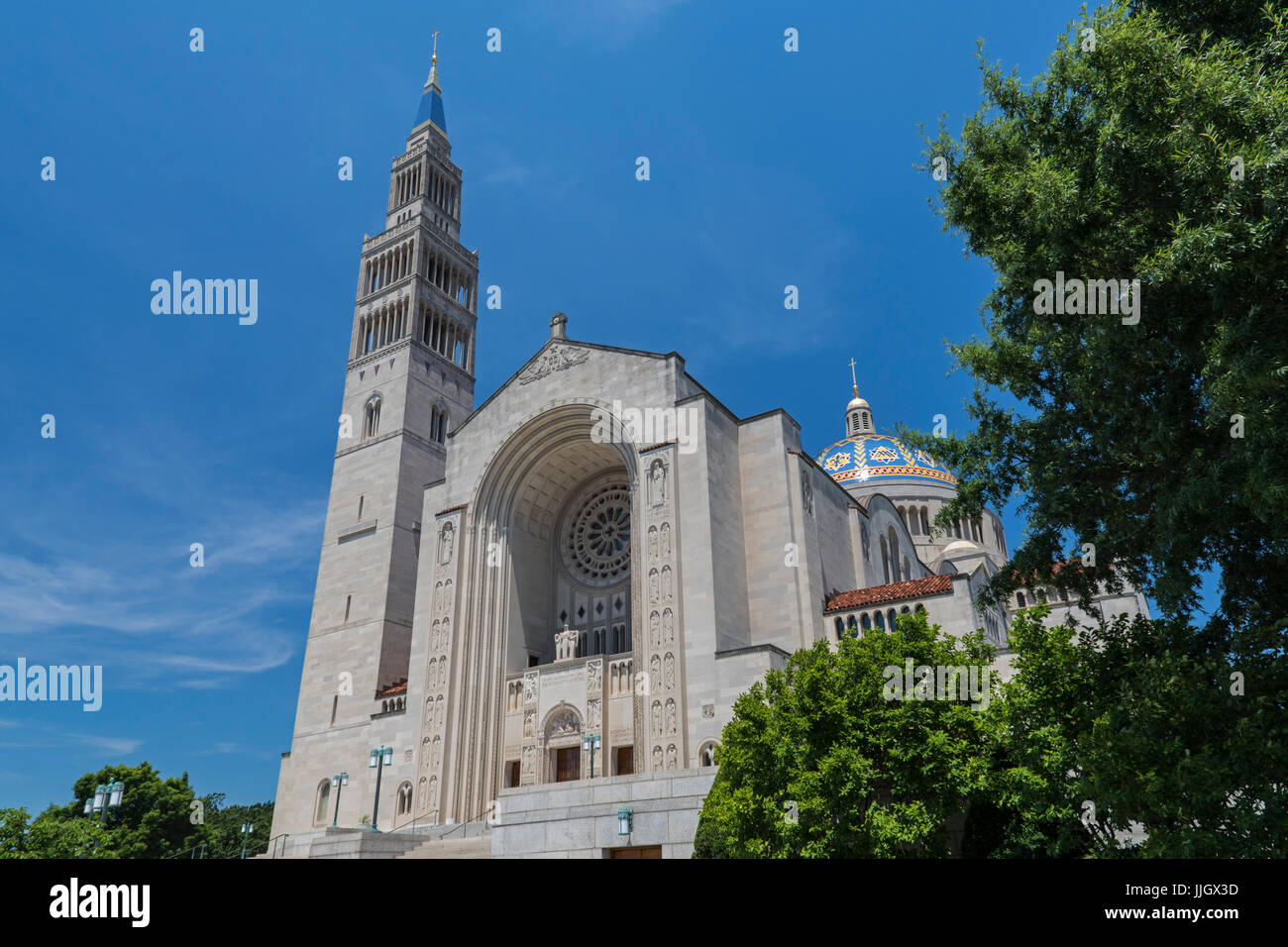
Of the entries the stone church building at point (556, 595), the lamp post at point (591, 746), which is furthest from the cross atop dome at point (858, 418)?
the lamp post at point (591, 746)

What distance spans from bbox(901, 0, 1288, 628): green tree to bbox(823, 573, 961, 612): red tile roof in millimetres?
13211

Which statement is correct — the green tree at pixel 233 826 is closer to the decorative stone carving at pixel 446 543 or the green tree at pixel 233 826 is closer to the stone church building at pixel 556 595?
the stone church building at pixel 556 595

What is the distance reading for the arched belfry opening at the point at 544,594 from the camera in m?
29.6

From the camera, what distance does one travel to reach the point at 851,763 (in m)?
15.8

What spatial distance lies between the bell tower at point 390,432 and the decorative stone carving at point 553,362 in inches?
298

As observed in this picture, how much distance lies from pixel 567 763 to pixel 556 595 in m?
7.95

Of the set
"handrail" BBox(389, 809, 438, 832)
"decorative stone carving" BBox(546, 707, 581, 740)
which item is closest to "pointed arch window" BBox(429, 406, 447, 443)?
"decorative stone carving" BBox(546, 707, 581, 740)

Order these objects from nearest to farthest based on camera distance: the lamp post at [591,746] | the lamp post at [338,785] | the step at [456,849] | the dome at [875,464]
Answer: the step at [456,849], the lamp post at [591,746], the lamp post at [338,785], the dome at [875,464]

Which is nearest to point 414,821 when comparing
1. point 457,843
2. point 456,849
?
point 457,843

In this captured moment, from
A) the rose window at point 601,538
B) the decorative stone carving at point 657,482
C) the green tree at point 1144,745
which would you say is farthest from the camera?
the rose window at point 601,538

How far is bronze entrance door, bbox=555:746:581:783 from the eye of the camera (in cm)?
2916

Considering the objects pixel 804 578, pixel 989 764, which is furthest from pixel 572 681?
pixel 989 764

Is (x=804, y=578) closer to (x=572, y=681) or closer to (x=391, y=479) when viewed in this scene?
(x=572, y=681)

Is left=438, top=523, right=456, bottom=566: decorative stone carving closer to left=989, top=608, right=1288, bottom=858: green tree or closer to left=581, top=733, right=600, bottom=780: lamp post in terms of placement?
left=581, top=733, right=600, bottom=780: lamp post
